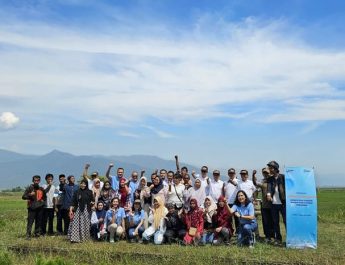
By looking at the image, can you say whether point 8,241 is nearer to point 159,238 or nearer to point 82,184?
point 82,184

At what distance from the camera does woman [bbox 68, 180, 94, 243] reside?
12.0 meters

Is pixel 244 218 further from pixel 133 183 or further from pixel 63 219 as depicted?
pixel 63 219

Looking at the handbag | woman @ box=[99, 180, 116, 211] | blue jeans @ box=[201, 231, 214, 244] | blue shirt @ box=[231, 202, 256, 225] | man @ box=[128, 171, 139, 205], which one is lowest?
blue jeans @ box=[201, 231, 214, 244]

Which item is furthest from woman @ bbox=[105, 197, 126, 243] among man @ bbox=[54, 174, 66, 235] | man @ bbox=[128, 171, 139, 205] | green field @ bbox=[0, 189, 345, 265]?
man @ bbox=[54, 174, 66, 235]

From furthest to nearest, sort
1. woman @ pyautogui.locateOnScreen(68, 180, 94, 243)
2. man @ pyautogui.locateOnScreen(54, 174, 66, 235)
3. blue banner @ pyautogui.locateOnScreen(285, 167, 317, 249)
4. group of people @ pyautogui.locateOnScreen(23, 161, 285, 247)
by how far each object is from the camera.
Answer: man @ pyautogui.locateOnScreen(54, 174, 66, 235) < woman @ pyautogui.locateOnScreen(68, 180, 94, 243) < group of people @ pyautogui.locateOnScreen(23, 161, 285, 247) < blue banner @ pyautogui.locateOnScreen(285, 167, 317, 249)

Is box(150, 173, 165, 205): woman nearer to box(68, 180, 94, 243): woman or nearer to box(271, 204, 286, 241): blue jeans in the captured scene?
box(68, 180, 94, 243): woman

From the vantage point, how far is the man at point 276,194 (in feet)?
36.5

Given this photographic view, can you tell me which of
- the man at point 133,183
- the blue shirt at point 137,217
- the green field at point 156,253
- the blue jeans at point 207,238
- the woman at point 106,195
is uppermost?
the man at point 133,183

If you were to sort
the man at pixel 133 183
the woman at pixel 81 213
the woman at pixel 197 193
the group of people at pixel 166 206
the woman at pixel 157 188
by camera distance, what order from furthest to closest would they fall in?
the man at pixel 133 183, the woman at pixel 157 188, the woman at pixel 81 213, the woman at pixel 197 193, the group of people at pixel 166 206

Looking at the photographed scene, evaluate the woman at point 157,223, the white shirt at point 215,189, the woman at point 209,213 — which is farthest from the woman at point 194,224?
the white shirt at point 215,189

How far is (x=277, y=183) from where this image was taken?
11203mm

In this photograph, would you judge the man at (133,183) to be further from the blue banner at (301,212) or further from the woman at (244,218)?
the blue banner at (301,212)

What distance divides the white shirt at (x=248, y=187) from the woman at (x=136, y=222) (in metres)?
2.72

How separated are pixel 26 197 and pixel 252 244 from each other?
6.54m
